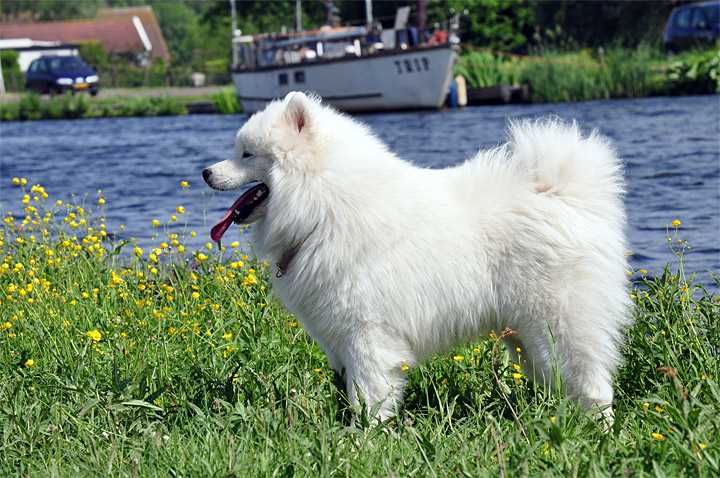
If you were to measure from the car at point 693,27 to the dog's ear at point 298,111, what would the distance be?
87.4 feet

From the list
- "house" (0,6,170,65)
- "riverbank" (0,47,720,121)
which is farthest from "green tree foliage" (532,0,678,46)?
"house" (0,6,170,65)

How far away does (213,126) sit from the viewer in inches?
1119

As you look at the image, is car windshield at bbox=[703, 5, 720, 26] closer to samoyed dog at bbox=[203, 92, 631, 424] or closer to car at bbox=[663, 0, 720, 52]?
car at bbox=[663, 0, 720, 52]

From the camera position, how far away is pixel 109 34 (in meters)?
78.4


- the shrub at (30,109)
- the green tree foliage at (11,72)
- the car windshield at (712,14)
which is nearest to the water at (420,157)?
the shrub at (30,109)

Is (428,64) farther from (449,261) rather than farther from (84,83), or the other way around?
(449,261)

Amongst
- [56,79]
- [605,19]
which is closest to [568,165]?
[56,79]

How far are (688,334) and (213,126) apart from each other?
2427cm

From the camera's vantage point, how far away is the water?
1090 cm

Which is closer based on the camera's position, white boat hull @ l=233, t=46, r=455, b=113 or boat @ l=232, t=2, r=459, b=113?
white boat hull @ l=233, t=46, r=455, b=113

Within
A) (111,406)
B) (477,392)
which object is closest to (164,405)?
(111,406)

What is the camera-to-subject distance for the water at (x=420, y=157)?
10.9 meters

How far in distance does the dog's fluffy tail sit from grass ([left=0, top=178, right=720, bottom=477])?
2.35 ft

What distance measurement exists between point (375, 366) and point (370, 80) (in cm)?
2887
